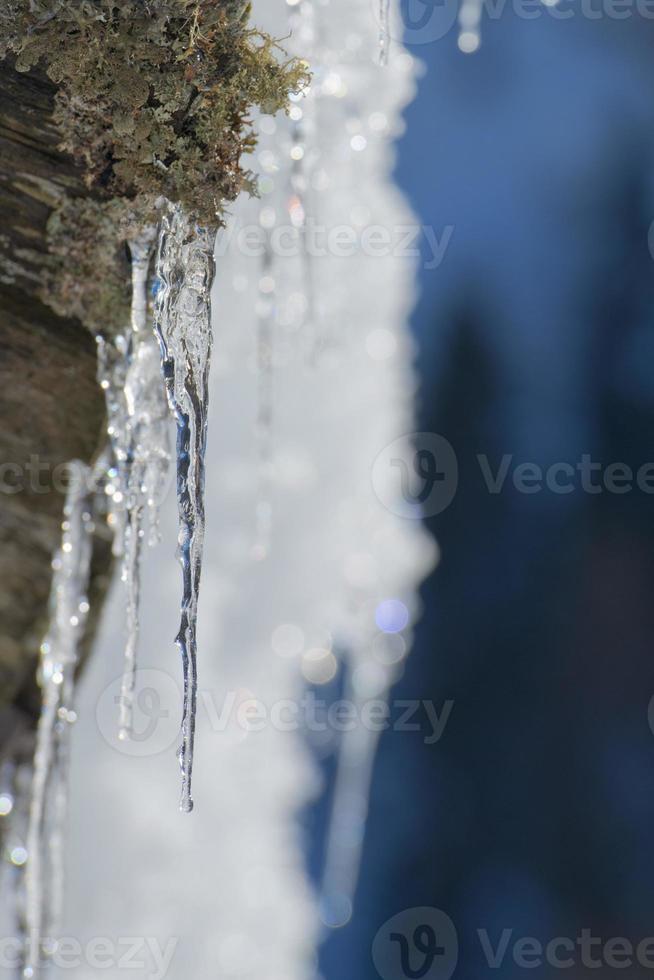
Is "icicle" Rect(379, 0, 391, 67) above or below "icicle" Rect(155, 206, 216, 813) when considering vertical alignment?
above

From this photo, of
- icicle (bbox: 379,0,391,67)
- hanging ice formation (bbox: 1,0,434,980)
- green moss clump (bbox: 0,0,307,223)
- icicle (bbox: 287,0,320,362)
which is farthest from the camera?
hanging ice formation (bbox: 1,0,434,980)

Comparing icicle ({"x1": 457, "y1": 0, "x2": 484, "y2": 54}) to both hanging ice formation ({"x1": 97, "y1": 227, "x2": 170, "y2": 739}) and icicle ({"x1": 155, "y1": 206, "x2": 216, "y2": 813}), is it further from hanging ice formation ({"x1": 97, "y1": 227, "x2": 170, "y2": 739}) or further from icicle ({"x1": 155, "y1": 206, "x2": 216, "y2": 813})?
icicle ({"x1": 155, "y1": 206, "x2": 216, "y2": 813})

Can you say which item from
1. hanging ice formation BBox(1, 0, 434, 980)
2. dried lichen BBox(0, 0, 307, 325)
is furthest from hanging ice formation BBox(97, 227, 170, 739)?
hanging ice formation BBox(1, 0, 434, 980)

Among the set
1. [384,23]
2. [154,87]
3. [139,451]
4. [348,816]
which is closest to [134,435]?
[139,451]

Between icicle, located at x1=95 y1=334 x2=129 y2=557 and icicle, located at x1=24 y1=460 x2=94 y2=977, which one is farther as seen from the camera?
icicle, located at x1=24 y1=460 x2=94 y2=977

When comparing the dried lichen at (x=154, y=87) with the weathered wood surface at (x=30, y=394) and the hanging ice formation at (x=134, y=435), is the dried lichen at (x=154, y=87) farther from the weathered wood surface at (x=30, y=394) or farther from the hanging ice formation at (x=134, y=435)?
the hanging ice formation at (x=134, y=435)

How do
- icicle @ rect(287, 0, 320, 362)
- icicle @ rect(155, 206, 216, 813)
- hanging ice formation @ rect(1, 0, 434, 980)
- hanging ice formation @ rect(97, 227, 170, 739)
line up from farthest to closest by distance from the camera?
hanging ice formation @ rect(1, 0, 434, 980) → icicle @ rect(287, 0, 320, 362) → hanging ice formation @ rect(97, 227, 170, 739) → icicle @ rect(155, 206, 216, 813)

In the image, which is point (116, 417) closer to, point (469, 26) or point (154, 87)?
point (154, 87)
